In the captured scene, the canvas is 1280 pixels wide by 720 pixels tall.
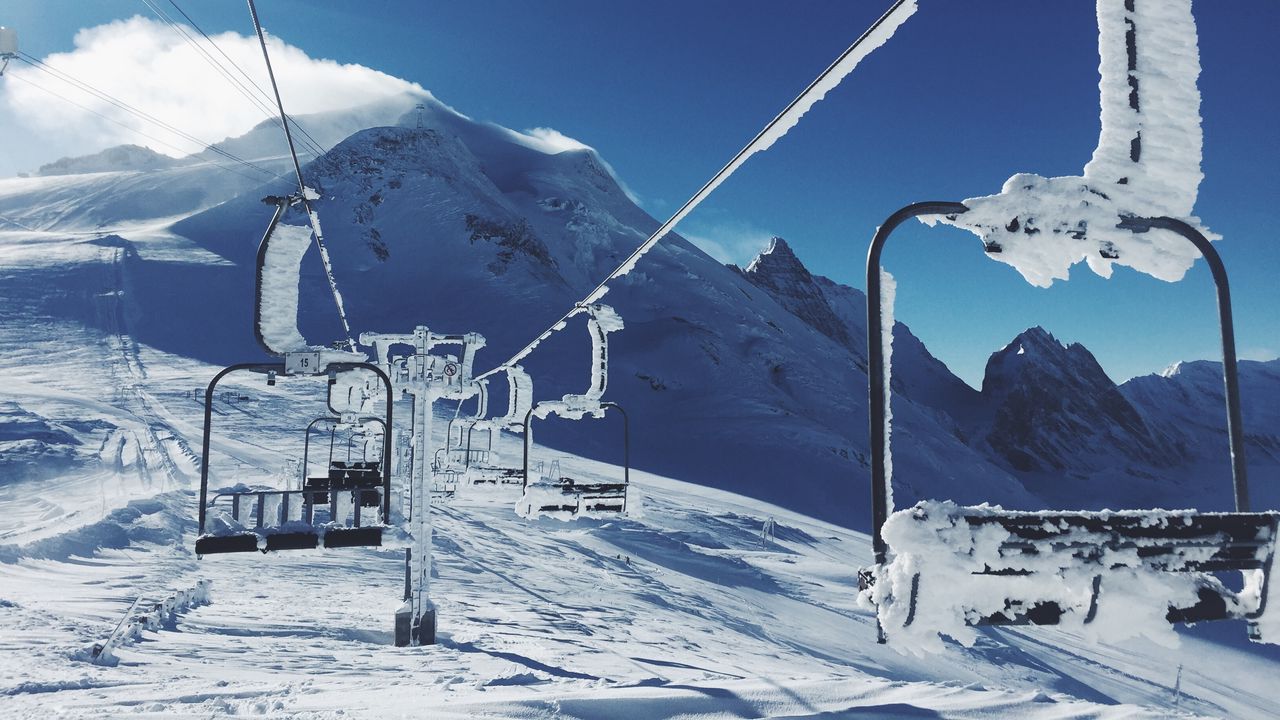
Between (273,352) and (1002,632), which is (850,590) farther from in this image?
(273,352)

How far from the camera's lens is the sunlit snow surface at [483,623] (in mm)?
7816

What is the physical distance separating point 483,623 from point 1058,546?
13.7m

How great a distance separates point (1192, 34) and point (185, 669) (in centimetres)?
1153

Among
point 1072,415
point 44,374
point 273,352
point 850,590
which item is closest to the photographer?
point 273,352

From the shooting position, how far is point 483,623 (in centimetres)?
1423

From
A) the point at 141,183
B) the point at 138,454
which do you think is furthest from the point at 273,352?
the point at 141,183

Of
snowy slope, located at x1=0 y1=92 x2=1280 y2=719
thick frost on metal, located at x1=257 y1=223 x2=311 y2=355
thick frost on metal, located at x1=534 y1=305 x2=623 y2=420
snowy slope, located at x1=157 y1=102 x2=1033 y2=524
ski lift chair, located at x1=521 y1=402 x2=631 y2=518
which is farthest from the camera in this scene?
snowy slope, located at x1=157 y1=102 x2=1033 y2=524

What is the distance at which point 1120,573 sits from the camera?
6.93 feet

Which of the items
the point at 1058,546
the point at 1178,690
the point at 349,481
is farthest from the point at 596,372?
the point at 1178,690

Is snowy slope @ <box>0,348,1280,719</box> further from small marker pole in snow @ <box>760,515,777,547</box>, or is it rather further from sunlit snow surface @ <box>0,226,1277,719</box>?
small marker pole in snow @ <box>760,515,777,547</box>

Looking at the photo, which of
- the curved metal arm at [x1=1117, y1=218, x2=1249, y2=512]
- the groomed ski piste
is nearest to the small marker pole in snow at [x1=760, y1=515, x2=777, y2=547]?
the groomed ski piste

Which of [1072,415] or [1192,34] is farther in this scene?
[1072,415]

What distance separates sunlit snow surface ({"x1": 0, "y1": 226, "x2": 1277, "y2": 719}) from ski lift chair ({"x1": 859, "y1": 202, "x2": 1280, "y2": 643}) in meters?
5.85

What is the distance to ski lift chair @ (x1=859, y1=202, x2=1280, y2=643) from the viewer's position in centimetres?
203
